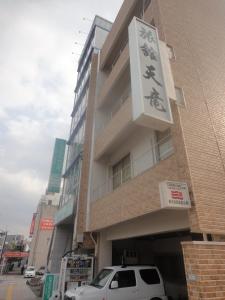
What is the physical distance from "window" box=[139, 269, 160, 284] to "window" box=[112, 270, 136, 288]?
0.40 metres

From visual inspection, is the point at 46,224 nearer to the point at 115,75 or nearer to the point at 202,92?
the point at 115,75

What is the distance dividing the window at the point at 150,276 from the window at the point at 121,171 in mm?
3944

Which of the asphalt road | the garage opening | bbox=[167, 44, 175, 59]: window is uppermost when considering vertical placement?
bbox=[167, 44, 175, 59]: window

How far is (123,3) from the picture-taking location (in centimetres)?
1371

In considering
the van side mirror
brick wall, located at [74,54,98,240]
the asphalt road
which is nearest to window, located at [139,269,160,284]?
the van side mirror

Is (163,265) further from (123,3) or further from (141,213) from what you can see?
(123,3)

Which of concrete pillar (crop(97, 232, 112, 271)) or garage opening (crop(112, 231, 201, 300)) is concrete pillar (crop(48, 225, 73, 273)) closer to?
garage opening (crop(112, 231, 201, 300))

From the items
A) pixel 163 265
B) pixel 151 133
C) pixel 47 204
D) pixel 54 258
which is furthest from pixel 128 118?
pixel 47 204

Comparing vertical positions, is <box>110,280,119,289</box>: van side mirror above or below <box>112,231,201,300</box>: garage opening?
below

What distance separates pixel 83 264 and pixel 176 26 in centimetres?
1107

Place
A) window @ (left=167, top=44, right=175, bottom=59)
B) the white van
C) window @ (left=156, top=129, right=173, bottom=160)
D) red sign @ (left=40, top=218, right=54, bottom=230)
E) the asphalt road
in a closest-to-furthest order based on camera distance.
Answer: the white van
window @ (left=156, top=129, right=173, bottom=160)
window @ (left=167, top=44, right=175, bottom=59)
the asphalt road
red sign @ (left=40, top=218, right=54, bottom=230)

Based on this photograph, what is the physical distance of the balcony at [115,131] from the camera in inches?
378

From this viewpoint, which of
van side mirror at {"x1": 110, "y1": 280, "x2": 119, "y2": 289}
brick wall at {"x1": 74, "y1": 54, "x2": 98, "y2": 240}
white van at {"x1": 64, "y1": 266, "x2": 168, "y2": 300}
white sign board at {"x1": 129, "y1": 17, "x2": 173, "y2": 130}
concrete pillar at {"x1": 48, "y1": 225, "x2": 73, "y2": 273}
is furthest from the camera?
concrete pillar at {"x1": 48, "y1": 225, "x2": 73, "y2": 273}

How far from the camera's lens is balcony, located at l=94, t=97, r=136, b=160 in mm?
9609
